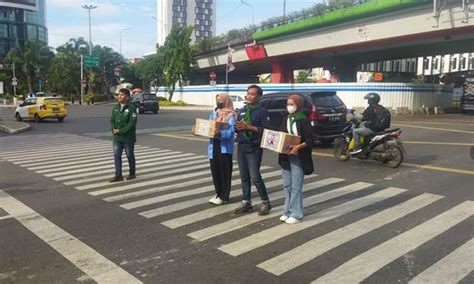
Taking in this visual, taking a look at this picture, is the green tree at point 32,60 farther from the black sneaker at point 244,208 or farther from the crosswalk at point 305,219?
the black sneaker at point 244,208

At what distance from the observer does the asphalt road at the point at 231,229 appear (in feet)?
14.9

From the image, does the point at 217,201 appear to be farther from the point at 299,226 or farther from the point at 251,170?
the point at 299,226

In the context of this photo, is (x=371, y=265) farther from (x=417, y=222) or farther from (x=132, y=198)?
(x=132, y=198)

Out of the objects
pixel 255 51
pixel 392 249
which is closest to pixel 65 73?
pixel 255 51

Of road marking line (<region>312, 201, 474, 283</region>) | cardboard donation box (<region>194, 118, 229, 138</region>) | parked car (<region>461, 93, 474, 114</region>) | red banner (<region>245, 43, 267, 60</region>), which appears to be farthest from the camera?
red banner (<region>245, 43, 267, 60</region>)

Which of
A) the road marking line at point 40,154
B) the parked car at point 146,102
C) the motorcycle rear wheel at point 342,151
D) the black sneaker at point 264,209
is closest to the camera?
the black sneaker at point 264,209

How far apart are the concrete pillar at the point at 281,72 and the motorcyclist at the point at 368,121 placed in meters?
37.0

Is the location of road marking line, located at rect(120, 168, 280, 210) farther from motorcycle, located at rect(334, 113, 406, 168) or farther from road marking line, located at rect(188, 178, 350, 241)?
motorcycle, located at rect(334, 113, 406, 168)

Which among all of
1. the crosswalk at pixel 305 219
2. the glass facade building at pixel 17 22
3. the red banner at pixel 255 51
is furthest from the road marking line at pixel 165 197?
the glass facade building at pixel 17 22

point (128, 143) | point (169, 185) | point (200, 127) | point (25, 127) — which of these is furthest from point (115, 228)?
point (25, 127)

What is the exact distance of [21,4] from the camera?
94500mm

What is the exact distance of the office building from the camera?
135 metres

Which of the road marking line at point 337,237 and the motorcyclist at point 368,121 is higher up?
the motorcyclist at point 368,121

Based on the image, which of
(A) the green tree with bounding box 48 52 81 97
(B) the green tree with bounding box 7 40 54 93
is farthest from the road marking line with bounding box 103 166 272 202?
(B) the green tree with bounding box 7 40 54 93
